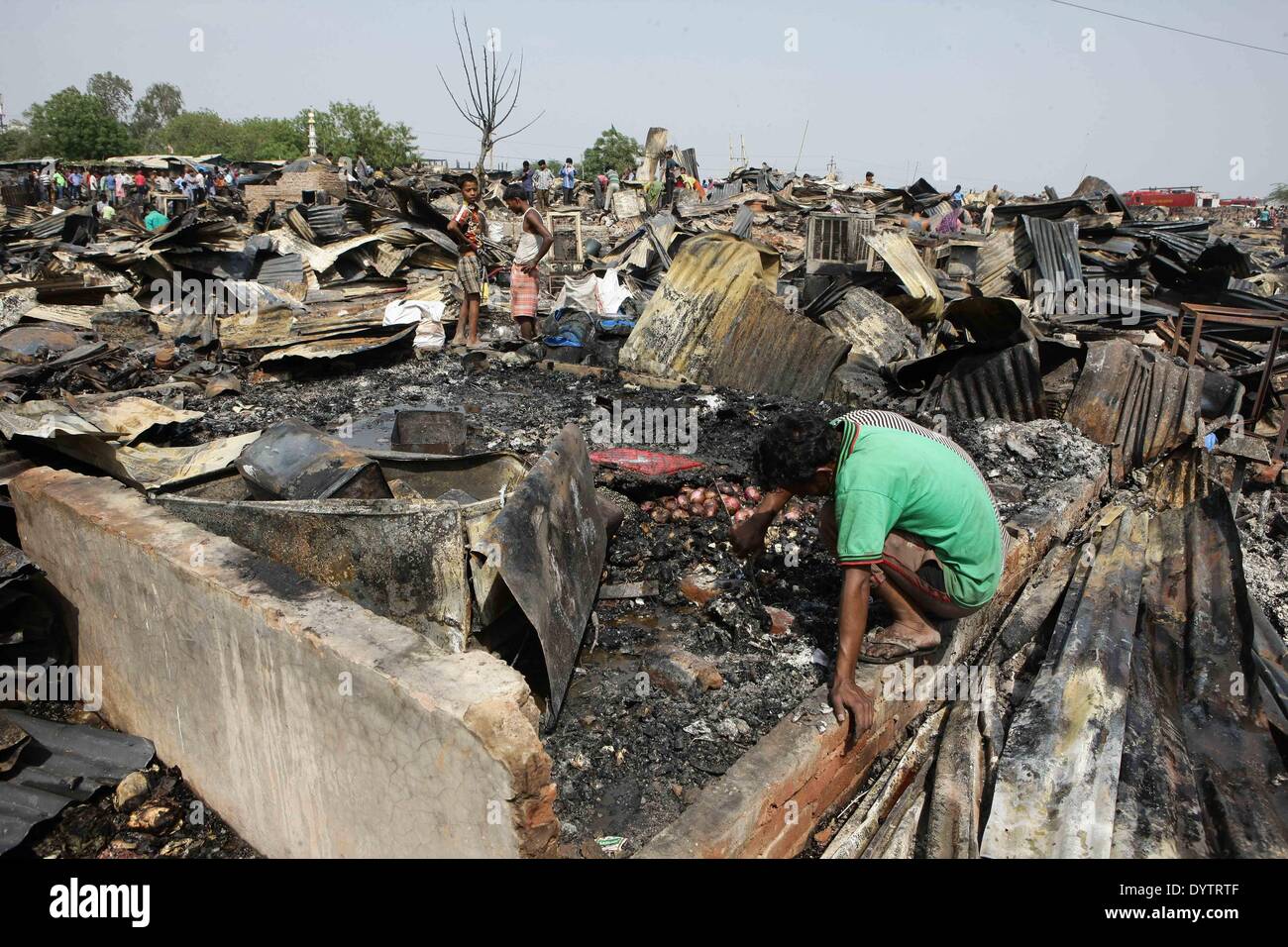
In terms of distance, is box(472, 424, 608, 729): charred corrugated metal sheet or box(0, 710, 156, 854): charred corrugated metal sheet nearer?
box(472, 424, 608, 729): charred corrugated metal sheet

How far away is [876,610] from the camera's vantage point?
3.89 m

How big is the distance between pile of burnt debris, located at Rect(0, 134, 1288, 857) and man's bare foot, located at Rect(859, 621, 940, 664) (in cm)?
31

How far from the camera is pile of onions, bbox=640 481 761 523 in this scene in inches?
187

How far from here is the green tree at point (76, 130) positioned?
141ft

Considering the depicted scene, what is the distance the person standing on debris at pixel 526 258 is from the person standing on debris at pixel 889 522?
6.06m

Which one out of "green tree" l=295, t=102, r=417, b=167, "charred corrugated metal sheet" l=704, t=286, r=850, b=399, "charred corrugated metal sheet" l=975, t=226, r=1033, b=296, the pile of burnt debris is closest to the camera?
the pile of burnt debris

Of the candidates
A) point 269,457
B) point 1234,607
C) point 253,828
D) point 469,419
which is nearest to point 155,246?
point 469,419

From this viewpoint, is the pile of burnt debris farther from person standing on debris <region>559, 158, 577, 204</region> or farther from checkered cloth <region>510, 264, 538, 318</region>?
person standing on debris <region>559, 158, 577, 204</region>

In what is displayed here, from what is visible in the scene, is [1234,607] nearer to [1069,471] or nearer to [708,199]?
[1069,471]

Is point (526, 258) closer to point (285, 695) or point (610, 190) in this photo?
point (285, 695)

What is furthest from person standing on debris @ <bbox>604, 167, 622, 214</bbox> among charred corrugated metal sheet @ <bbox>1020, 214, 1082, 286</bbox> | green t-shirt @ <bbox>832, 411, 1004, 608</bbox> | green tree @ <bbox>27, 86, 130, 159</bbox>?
green tree @ <bbox>27, 86, 130, 159</bbox>

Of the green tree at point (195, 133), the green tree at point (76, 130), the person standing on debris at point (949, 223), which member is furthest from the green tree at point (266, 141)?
the person standing on debris at point (949, 223)

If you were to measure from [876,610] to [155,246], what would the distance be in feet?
38.0
